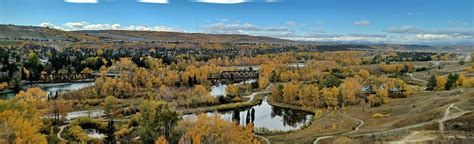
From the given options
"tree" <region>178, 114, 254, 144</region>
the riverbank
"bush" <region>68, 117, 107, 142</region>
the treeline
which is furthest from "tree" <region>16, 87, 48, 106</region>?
the treeline

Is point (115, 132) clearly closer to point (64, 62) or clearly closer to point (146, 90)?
point (146, 90)

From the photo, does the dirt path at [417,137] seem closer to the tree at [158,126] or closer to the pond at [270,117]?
the tree at [158,126]

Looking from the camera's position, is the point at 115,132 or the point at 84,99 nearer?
the point at 115,132

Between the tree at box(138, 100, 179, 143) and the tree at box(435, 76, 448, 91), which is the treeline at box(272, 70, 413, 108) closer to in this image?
the tree at box(435, 76, 448, 91)

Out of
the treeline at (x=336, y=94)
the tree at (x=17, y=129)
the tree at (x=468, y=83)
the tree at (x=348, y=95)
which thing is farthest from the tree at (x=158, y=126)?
the tree at (x=468, y=83)

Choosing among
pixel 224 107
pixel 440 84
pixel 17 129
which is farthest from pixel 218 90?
pixel 17 129

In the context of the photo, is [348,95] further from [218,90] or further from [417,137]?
[417,137]

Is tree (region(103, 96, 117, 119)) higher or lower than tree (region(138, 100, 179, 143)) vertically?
lower

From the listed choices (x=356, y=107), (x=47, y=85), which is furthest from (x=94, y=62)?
(x=356, y=107)
